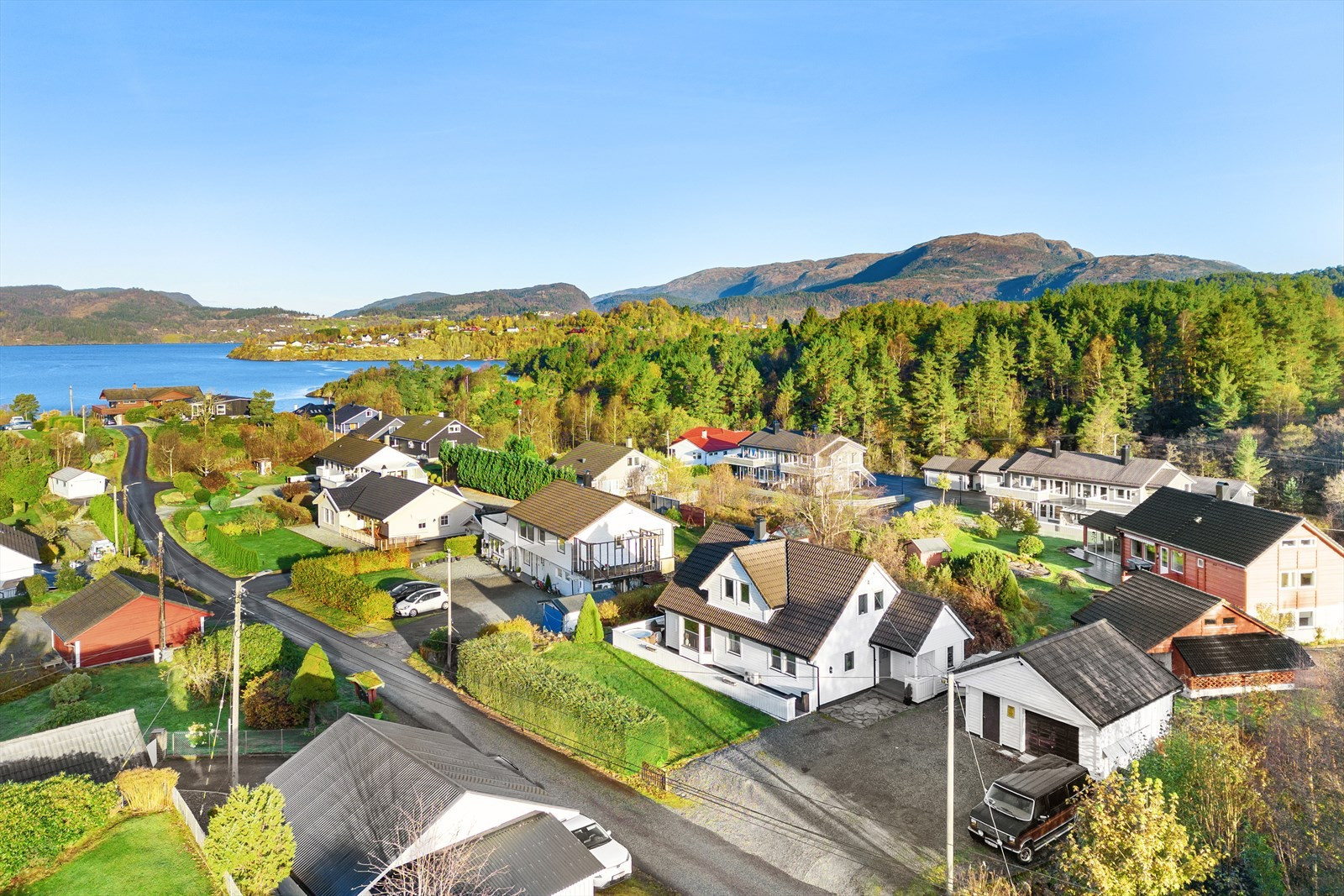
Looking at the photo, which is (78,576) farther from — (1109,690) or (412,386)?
(412,386)

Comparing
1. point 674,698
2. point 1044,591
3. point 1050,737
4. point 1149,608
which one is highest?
point 1149,608

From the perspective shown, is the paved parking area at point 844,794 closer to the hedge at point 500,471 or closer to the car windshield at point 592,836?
the car windshield at point 592,836

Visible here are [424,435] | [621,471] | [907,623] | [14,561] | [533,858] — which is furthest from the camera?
[424,435]

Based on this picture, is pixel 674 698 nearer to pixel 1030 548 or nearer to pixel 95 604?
pixel 95 604

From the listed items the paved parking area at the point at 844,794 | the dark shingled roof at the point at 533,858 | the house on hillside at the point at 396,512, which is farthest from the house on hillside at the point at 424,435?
the dark shingled roof at the point at 533,858

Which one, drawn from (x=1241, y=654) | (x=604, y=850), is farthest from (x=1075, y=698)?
(x=604, y=850)
